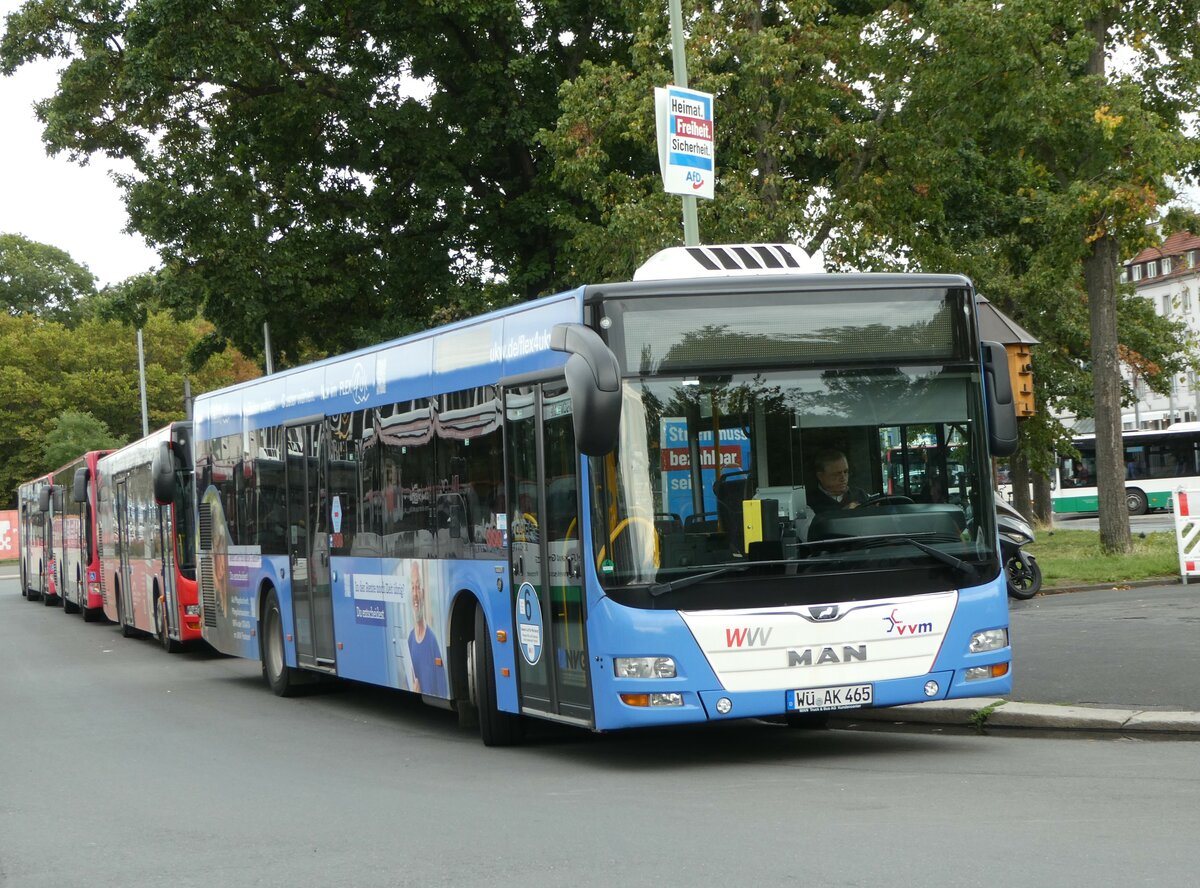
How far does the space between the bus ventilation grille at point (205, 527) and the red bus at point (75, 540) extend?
43.0 feet

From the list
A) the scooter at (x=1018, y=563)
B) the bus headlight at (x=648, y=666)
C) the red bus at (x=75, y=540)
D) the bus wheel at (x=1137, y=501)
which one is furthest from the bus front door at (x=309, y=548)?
the bus wheel at (x=1137, y=501)

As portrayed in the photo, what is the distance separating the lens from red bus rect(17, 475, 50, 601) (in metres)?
44.2

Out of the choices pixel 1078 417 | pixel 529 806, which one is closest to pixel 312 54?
pixel 1078 417

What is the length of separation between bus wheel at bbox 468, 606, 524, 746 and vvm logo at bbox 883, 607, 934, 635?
2.92 meters

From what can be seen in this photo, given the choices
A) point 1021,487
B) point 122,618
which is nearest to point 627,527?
point 122,618

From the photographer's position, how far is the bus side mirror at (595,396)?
916 cm

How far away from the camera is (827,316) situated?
398 inches

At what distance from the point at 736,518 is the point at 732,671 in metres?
0.86

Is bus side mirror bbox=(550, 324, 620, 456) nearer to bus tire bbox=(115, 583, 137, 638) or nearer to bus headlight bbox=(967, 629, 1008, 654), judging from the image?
bus headlight bbox=(967, 629, 1008, 654)

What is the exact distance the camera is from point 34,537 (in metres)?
47.3

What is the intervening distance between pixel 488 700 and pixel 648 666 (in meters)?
2.28

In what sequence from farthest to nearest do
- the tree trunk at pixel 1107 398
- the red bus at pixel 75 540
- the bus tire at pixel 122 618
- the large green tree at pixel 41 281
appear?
the large green tree at pixel 41 281 → the red bus at pixel 75 540 → the bus tire at pixel 122 618 → the tree trunk at pixel 1107 398

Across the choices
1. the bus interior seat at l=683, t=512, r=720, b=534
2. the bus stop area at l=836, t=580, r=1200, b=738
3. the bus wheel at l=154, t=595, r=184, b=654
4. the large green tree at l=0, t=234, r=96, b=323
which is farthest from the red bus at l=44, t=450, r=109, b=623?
the large green tree at l=0, t=234, r=96, b=323

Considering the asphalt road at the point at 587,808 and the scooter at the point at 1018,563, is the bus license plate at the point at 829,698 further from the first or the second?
the scooter at the point at 1018,563
